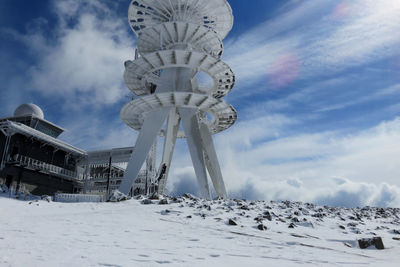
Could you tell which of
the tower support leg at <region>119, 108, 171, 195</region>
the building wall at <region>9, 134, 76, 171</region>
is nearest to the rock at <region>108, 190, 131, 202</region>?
the tower support leg at <region>119, 108, 171, 195</region>

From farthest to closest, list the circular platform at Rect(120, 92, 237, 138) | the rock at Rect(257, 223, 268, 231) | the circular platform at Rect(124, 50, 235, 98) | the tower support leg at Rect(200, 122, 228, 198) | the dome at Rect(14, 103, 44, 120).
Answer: the dome at Rect(14, 103, 44, 120) → the tower support leg at Rect(200, 122, 228, 198) → the circular platform at Rect(124, 50, 235, 98) → the circular platform at Rect(120, 92, 237, 138) → the rock at Rect(257, 223, 268, 231)

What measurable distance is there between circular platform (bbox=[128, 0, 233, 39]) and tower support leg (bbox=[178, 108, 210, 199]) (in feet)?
30.9

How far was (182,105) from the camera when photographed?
27.9m

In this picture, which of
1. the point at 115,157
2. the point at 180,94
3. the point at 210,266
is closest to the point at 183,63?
the point at 180,94

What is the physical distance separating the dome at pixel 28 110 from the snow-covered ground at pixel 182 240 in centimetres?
3181

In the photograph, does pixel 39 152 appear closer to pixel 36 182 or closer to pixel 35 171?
pixel 35 171

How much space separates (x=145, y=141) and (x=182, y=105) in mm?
4716

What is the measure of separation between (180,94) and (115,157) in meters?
18.2

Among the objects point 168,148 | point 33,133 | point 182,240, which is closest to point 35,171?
point 33,133

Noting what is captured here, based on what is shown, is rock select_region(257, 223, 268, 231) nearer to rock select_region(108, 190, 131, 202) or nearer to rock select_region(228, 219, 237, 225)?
rock select_region(228, 219, 237, 225)

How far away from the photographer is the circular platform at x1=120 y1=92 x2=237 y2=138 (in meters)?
26.5

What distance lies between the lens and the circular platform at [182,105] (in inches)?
1041

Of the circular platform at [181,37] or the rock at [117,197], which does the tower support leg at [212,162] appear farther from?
the rock at [117,197]

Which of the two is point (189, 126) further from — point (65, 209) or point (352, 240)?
point (352, 240)
